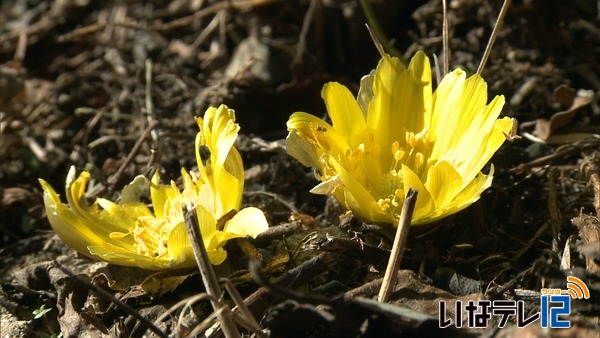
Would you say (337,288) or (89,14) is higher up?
(89,14)

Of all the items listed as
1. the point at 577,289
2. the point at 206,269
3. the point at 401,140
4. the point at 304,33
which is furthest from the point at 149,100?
the point at 577,289

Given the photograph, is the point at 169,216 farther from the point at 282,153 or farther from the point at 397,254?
the point at 397,254

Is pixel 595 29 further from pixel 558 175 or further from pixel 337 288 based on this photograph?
pixel 337 288

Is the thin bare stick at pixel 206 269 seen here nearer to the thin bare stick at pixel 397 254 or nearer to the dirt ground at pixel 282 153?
the dirt ground at pixel 282 153

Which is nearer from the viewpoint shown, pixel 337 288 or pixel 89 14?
pixel 337 288

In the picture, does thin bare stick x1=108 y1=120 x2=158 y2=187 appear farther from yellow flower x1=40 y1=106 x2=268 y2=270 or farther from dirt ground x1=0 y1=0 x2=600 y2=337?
yellow flower x1=40 y1=106 x2=268 y2=270

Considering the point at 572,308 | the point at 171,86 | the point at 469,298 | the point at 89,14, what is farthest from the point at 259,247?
the point at 89,14
